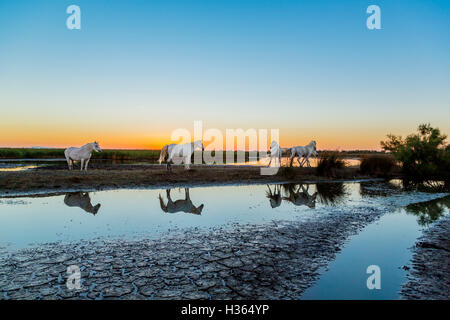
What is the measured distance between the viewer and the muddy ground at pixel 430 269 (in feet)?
13.0

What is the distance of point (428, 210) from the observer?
10.5 metres

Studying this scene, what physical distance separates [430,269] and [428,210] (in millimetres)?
7128

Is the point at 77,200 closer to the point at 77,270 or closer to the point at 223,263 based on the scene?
the point at 77,270

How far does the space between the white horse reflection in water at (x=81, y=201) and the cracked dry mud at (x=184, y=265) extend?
409 cm

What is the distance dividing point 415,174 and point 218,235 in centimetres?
2659

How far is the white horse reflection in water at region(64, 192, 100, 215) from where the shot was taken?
32.4ft

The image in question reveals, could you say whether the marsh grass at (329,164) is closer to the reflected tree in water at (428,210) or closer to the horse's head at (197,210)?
the reflected tree in water at (428,210)

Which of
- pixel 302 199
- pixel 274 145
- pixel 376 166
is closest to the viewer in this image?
pixel 302 199

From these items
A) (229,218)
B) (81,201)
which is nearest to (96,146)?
(81,201)

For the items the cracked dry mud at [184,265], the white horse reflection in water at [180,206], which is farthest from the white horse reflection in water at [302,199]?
the white horse reflection in water at [180,206]

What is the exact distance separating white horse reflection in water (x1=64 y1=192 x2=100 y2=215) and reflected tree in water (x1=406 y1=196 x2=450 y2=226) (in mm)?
11403

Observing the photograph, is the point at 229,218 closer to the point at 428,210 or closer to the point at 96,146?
the point at 428,210

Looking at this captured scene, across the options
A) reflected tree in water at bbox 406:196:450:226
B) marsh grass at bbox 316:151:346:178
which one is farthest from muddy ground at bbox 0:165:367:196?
reflected tree in water at bbox 406:196:450:226

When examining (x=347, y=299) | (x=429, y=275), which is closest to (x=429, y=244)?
(x=429, y=275)
